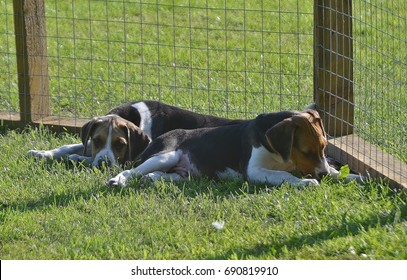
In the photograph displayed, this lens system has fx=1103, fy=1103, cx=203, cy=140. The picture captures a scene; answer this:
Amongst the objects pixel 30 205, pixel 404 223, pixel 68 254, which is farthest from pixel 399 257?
pixel 30 205

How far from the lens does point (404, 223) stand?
25.7 feet

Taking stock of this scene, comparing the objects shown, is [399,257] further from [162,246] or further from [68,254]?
[68,254]

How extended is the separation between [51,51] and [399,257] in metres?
8.00

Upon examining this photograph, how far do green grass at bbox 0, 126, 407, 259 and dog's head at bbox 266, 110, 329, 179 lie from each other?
0.77 feet

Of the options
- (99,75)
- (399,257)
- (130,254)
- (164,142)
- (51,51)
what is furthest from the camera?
(51,51)

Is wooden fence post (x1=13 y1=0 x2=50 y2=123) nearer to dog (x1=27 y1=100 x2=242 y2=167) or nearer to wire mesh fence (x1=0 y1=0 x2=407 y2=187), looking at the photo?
wire mesh fence (x1=0 y1=0 x2=407 y2=187)

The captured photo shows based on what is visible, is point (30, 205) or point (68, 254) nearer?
point (68, 254)

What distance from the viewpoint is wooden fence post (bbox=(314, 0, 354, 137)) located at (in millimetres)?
9781

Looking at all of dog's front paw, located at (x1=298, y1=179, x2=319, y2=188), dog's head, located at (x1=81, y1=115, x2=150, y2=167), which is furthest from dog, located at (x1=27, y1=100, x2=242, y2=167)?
dog's front paw, located at (x1=298, y1=179, x2=319, y2=188)

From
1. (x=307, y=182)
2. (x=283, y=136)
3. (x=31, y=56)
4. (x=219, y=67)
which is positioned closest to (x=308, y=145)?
(x=283, y=136)

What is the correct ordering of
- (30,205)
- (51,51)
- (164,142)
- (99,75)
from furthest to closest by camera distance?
(51,51) → (99,75) → (164,142) → (30,205)

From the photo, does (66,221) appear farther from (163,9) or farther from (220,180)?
(163,9)

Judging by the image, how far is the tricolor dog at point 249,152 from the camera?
9109mm

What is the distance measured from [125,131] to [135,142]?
0.46 ft
